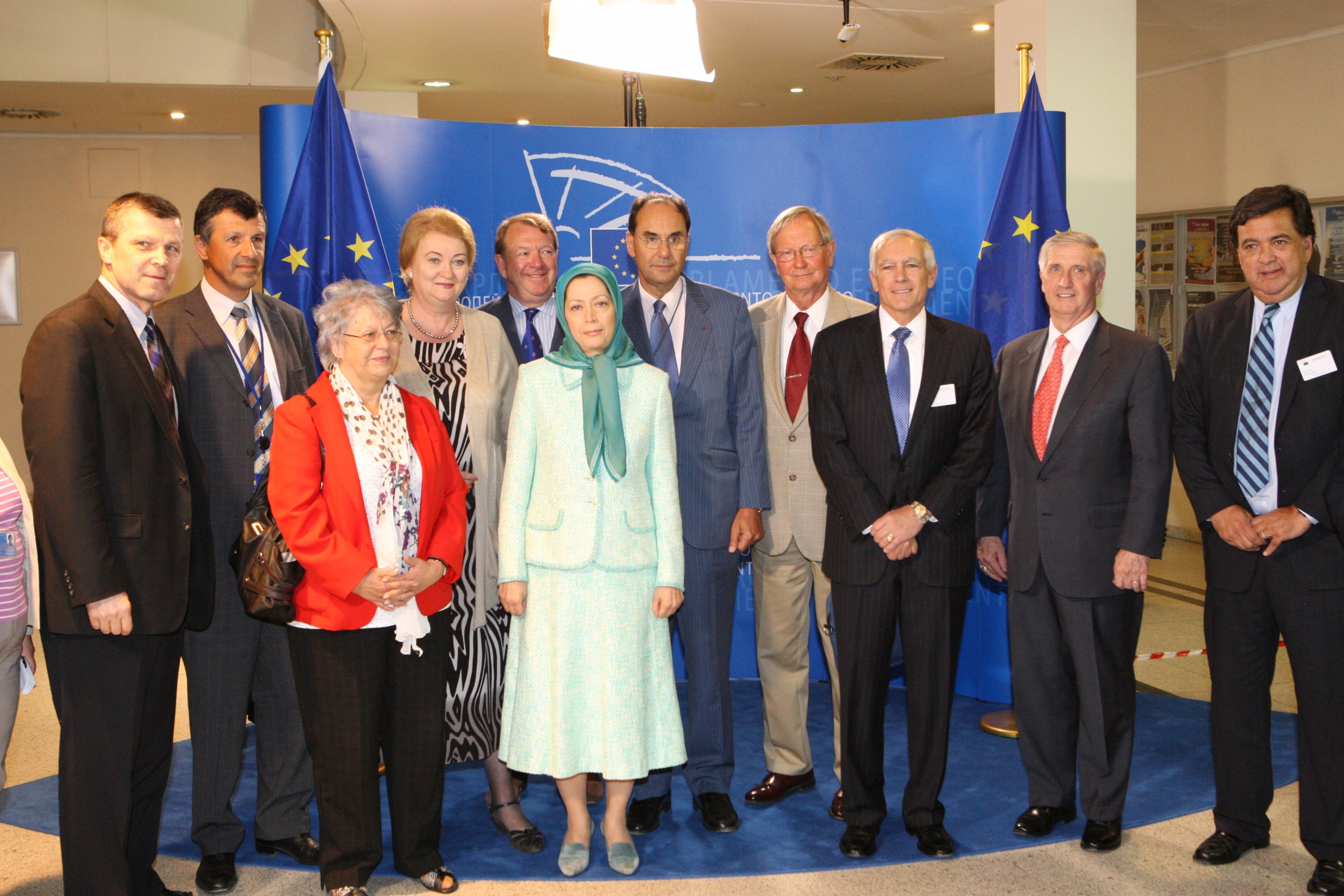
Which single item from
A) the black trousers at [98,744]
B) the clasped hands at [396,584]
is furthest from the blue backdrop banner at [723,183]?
the black trousers at [98,744]

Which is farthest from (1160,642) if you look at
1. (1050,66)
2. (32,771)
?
(32,771)

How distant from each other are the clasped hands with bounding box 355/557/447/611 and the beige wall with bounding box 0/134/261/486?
8.47m

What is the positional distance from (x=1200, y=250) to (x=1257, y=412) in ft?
19.0

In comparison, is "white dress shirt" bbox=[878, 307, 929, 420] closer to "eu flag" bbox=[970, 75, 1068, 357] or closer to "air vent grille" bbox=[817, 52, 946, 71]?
"eu flag" bbox=[970, 75, 1068, 357]

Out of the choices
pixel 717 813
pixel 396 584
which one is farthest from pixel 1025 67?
pixel 396 584

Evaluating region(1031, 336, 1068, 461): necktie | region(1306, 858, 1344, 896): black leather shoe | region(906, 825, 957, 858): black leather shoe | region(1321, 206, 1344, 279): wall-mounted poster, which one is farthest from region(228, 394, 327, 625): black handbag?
region(1321, 206, 1344, 279): wall-mounted poster

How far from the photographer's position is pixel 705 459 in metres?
3.63

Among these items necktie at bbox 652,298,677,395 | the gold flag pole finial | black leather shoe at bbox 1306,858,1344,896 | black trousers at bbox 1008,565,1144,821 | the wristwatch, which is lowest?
black leather shoe at bbox 1306,858,1344,896

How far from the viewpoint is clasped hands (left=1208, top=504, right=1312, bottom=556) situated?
10.4 feet

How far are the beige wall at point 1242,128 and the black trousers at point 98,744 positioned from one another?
7540mm

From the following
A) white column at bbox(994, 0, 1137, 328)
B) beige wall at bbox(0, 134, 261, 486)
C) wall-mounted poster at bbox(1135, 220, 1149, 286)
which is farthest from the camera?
beige wall at bbox(0, 134, 261, 486)

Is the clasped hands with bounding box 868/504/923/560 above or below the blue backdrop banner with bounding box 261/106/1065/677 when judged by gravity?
below

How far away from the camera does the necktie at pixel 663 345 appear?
145 inches

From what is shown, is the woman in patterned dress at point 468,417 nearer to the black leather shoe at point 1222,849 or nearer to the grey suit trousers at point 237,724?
the grey suit trousers at point 237,724
